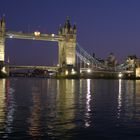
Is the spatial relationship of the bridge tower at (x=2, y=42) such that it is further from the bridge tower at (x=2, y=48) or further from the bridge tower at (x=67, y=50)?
Answer: the bridge tower at (x=67, y=50)

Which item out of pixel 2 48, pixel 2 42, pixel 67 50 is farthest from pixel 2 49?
pixel 67 50

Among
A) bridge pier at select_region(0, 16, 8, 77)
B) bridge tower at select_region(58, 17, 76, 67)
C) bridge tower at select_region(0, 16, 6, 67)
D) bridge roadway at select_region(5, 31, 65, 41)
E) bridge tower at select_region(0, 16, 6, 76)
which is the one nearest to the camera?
bridge pier at select_region(0, 16, 8, 77)

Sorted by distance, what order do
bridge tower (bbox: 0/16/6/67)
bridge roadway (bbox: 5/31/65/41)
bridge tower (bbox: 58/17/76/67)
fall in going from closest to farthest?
bridge tower (bbox: 0/16/6/67), bridge roadway (bbox: 5/31/65/41), bridge tower (bbox: 58/17/76/67)

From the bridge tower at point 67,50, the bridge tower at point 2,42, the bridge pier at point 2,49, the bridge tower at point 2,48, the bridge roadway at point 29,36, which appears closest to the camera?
the bridge pier at point 2,49

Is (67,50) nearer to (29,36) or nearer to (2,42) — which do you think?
(29,36)

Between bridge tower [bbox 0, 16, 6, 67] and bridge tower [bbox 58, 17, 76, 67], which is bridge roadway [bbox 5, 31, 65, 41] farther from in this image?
bridge tower [bbox 58, 17, 76, 67]

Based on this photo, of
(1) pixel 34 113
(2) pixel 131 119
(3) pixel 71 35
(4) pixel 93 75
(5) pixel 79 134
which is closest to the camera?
(5) pixel 79 134

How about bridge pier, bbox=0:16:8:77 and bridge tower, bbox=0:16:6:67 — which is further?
bridge tower, bbox=0:16:6:67

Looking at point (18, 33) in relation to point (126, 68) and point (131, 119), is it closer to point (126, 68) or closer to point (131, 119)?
point (126, 68)

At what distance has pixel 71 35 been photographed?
507 feet

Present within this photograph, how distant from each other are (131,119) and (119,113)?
2.61m

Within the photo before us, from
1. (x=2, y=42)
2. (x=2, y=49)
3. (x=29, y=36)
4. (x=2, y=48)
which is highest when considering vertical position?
(x=29, y=36)

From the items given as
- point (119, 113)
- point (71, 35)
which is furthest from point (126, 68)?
point (119, 113)

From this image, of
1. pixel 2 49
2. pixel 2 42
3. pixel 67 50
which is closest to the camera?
pixel 2 49
